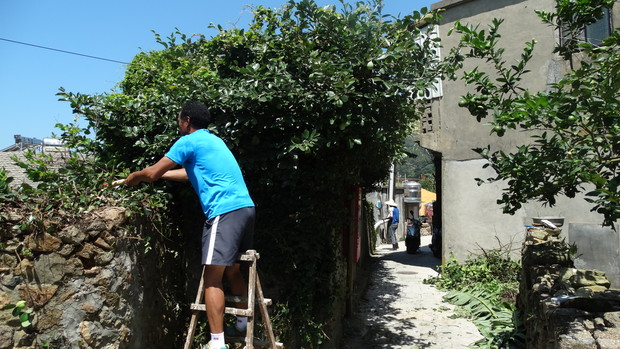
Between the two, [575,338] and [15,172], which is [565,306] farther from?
[15,172]

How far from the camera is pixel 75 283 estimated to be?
2.85 meters

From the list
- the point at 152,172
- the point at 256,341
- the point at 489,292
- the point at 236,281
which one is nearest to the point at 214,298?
the point at 236,281

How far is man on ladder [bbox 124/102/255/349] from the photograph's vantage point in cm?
317

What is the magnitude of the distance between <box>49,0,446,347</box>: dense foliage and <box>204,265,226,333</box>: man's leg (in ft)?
4.07

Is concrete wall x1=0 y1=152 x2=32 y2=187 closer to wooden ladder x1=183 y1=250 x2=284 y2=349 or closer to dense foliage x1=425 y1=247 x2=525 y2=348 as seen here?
wooden ladder x1=183 y1=250 x2=284 y2=349

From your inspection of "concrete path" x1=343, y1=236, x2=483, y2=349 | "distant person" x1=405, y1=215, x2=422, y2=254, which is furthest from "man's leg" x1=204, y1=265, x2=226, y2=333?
"distant person" x1=405, y1=215, x2=422, y2=254

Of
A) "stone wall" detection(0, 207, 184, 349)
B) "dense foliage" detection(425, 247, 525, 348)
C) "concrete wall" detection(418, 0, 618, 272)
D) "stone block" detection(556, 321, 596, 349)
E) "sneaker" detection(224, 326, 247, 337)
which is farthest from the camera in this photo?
"concrete wall" detection(418, 0, 618, 272)

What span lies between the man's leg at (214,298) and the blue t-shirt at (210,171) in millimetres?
393

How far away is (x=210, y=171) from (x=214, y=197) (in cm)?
19

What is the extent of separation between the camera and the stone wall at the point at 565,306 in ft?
11.4

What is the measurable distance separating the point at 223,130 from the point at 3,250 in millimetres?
2082

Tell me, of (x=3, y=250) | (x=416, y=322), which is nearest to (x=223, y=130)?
(x=3, y=250)

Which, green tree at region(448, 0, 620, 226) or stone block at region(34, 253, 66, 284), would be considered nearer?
stone block at region(34, 253, 66, 284)

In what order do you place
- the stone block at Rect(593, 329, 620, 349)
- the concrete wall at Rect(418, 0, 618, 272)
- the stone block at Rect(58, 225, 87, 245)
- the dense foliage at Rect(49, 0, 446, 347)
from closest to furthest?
the stone block at Rect(58, 225, 87, 245) < the stone block at Rect(593, 329, 620, 349) < the dense foliage at Rect(49, 0, 446, 347) < the concrete wall at Rect(418, 0, 618, 272)
